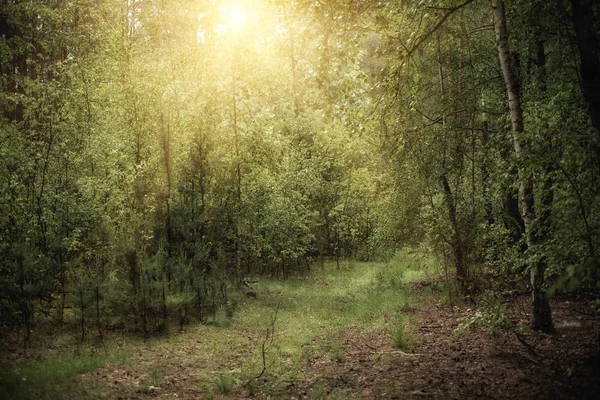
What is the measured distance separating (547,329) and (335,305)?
7533mm

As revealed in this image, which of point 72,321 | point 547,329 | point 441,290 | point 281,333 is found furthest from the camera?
point 441,290

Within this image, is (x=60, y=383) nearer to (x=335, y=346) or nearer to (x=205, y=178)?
(x=335, y=346)

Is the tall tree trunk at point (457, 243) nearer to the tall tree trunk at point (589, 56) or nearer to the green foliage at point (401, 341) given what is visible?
the green foliage at point (401, 341)

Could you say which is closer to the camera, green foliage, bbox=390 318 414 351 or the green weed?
the green weed

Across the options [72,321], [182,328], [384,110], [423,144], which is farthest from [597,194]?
[72,321]

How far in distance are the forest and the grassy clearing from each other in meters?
0.07

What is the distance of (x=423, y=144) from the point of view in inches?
493

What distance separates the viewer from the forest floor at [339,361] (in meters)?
6.37

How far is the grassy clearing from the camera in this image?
281 inches

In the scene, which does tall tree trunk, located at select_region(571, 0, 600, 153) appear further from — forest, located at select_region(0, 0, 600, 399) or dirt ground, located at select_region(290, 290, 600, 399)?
dirt ground, located at select_region(290, 290, 600, 399)

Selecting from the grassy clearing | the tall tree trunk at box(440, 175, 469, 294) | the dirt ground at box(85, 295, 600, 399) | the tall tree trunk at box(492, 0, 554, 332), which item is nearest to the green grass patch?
the grassy clearing

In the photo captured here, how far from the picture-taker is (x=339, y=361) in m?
8.61

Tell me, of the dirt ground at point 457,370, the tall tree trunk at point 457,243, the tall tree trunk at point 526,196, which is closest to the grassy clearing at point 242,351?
the dirt ground at point 457,370

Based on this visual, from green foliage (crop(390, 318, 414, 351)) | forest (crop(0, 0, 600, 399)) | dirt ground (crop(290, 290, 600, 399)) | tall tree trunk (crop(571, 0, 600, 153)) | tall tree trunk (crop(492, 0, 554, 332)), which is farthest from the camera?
green foliage (crop(390, 318, 414, 351))
